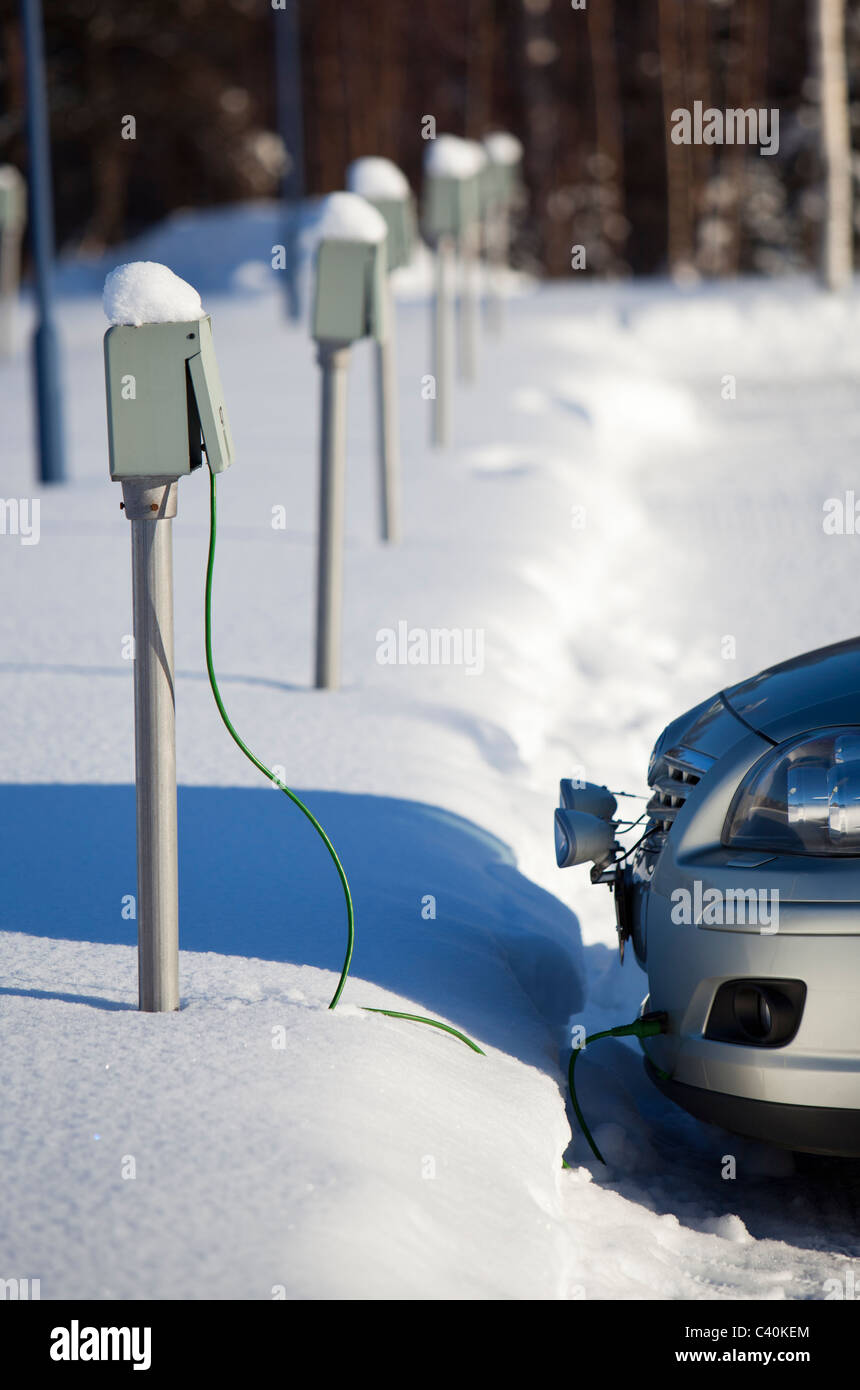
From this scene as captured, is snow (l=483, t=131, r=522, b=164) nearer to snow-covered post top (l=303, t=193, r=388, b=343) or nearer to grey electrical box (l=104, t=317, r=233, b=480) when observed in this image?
snow-covered post top (l=303, t=193, r=388, b=343)

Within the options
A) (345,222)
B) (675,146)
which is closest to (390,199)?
(345,222)

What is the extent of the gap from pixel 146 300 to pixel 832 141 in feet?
72.3

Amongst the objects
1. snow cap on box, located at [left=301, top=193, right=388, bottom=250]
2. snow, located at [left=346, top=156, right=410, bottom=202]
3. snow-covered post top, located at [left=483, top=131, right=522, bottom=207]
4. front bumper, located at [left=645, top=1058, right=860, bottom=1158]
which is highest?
snow-covered post top, located at [left=483, top=131, right=522, bottom=207]

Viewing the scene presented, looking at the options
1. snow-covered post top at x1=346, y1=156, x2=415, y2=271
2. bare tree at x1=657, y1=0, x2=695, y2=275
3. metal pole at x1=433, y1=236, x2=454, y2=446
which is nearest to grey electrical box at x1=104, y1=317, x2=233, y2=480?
snow-covered post top at x1=346, y1=156, x2=415, y2=271

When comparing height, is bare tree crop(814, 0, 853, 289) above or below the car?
above

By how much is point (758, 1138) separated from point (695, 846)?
50 cm

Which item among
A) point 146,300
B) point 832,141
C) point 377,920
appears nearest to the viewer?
point 146,300

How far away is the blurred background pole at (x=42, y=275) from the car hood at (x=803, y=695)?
24.5 feet

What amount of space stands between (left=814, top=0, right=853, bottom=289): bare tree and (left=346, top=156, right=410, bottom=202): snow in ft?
50.2

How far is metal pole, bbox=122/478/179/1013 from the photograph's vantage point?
2793 millimetres

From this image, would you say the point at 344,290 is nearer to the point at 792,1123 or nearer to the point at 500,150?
the point at 792,1123

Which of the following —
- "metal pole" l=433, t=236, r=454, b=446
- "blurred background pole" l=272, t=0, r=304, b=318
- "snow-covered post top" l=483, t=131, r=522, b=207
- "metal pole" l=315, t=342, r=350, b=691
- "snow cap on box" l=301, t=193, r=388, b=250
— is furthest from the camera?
"blurred background pole" l=272, t=0, r=304, b=318

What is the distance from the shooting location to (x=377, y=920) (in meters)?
3.45
